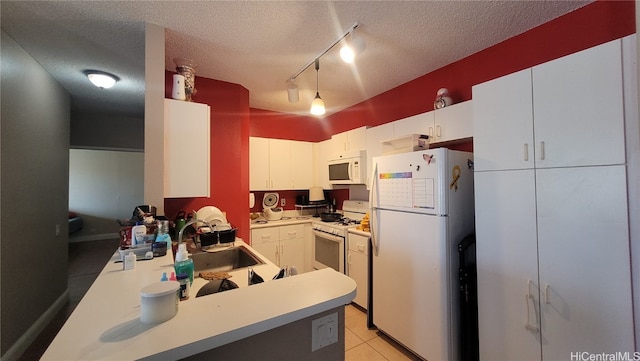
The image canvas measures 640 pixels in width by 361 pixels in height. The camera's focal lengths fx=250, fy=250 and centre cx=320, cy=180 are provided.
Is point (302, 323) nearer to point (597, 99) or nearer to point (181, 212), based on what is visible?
point (597, 99)

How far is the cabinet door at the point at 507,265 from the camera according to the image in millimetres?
1484

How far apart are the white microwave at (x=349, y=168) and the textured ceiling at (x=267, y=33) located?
953 mm

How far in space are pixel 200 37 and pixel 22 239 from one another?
2.34 metres

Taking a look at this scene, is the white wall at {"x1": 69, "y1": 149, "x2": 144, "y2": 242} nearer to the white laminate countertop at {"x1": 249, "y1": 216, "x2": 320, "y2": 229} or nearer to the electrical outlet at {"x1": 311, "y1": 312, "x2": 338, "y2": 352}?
the white laminate countertop at {"x1": 249, "y1": 216, "x2": 320, "y2": 229}

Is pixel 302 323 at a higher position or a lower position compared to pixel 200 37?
lower

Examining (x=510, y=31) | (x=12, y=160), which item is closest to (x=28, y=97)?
(x=12, y=160)

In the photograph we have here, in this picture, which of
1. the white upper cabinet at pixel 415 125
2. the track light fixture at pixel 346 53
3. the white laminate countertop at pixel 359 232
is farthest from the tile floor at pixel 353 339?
the track light fixture at pixel 346 53

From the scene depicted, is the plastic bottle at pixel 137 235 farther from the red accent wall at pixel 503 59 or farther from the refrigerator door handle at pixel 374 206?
the red accent wall at pixel 503 59

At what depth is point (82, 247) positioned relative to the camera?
5602 millimetres

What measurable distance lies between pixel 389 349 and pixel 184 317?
2043 millimetres

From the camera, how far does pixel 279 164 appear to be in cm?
369

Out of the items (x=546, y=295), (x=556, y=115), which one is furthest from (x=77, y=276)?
(x=556, y=115)

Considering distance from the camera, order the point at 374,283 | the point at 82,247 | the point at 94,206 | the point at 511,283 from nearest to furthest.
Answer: the point at 511,283 < the point at 374,283 < the point at 82,247 < the point at 94,206

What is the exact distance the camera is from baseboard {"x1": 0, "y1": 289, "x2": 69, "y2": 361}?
2018 millimetres
